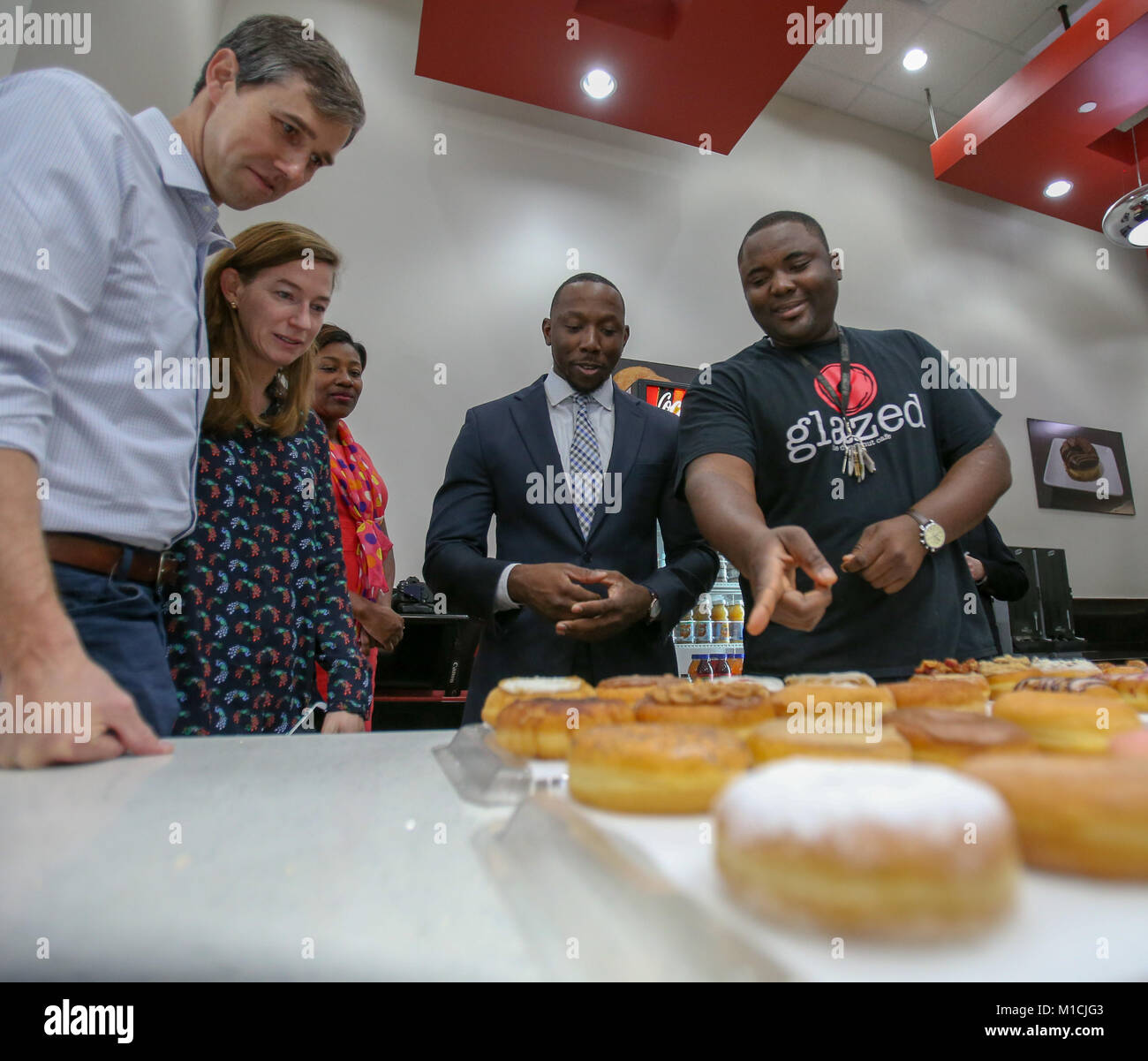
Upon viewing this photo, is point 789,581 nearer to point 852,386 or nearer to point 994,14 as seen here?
point 852,386

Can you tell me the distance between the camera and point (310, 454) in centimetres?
146

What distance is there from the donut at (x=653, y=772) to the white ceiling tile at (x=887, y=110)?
6348 millimetres

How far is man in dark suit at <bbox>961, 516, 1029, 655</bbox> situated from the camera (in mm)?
2256

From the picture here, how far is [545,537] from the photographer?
1688mm

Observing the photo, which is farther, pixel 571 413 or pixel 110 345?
pixel 571 413

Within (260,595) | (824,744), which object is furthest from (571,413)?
(824,744)

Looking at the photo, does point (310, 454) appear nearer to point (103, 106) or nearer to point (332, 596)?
point (332, 596)

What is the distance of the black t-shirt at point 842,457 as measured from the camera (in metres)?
1.33

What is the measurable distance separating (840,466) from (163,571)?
4.09 feet

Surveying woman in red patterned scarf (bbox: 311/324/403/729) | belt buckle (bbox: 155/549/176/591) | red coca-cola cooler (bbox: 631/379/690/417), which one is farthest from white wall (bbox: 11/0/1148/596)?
belt buckle (bbox: 155/549/176/591)

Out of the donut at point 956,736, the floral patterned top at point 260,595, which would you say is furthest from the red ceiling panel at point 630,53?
the donut at point 956,736

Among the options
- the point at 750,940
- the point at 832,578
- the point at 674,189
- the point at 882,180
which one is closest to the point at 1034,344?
the point at 882,180

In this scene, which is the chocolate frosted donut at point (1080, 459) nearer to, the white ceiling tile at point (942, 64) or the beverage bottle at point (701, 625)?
the white ceiling tile at point (942, 64)

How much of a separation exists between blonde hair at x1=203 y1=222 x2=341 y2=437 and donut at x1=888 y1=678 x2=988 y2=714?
3.96 feet
